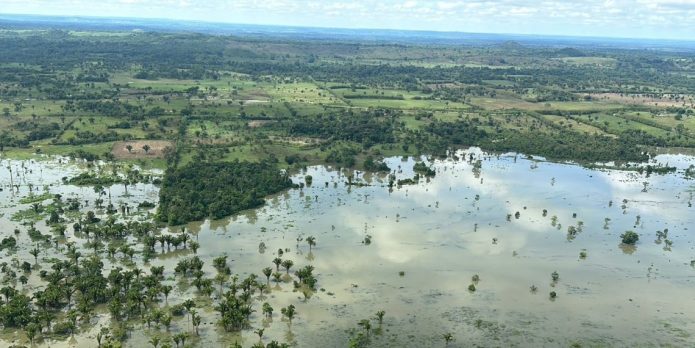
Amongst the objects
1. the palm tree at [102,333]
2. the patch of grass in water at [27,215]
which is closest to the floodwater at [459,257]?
the patch of grass in water at [27,215]

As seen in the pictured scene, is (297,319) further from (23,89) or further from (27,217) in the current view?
(23,89)

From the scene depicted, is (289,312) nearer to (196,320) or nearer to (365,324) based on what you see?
(365,324)

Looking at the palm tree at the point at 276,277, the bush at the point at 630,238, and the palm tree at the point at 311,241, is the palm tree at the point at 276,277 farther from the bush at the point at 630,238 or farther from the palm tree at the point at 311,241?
the bush at the point at 630,238

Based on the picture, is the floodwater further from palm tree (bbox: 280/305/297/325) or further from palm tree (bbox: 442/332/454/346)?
palm tree (bbox: 280/305/297/325)

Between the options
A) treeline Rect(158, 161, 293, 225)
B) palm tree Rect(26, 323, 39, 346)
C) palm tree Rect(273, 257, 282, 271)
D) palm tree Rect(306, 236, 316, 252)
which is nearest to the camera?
palm tree Rect(26, 323, 39, 346)

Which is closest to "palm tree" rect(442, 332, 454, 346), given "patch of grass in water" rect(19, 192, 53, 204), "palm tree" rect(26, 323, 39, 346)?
"palm tree" rect(26, 323, 39, 346)

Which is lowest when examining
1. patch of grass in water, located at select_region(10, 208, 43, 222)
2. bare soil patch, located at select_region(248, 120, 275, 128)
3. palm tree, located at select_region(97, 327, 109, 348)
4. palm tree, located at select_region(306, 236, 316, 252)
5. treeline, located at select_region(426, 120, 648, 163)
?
palm tree, located at select_region(97, 327, 109, 348)

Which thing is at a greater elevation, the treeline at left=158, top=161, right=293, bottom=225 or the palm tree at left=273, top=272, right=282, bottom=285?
the treeline at left=158, top=161, right=293, bottom=225
